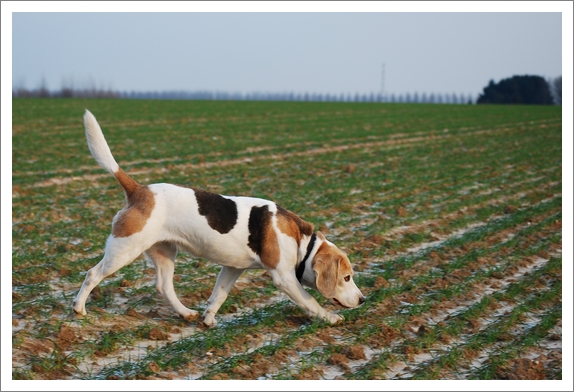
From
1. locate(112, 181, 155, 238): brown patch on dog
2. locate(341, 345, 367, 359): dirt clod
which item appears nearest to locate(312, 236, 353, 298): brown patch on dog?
locate(341, 345, 367, 359): dirt clod

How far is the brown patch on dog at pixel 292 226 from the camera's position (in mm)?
6004

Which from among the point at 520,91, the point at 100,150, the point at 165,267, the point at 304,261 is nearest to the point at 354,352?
the point at 304,261

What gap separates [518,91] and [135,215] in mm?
77890

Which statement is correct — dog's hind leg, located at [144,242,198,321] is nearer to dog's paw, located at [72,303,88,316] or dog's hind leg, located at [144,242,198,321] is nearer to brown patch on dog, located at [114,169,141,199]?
brown patch on dog, located at [114,169,141,199]

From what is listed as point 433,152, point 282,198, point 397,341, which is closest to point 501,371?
point 397,341

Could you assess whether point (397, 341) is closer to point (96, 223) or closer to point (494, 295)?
point (494, 295)

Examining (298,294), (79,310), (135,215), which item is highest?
(135,215)

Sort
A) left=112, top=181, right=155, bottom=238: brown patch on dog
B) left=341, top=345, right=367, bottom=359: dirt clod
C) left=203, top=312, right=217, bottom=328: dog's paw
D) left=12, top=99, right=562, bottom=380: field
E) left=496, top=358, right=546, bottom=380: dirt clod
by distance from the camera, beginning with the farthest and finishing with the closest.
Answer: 1. left=203, top=312, right=217, bottom=328: dog's paw
2. left=112, top=181, right=155, bottom=238: brown patch on dog
3. left=341, top=345, right=367, bottom=359: dirt clod
4. left=12, top=99, right=562, bottom=380: field
5. left=496, top=358, right=546, bottom=380: dirt clod

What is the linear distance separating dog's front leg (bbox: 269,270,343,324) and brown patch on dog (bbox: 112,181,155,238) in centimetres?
121

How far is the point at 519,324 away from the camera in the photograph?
6160 millimetres

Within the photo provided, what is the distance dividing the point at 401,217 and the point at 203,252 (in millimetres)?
5831

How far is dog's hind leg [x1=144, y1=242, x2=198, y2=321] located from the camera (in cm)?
625

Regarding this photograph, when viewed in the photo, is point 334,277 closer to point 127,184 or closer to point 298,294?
point 298,294

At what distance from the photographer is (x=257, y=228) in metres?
5.97
